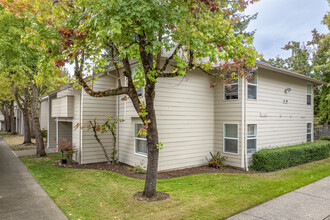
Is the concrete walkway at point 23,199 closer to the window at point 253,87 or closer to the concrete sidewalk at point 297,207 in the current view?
the concrete sidewalk at point 297,207

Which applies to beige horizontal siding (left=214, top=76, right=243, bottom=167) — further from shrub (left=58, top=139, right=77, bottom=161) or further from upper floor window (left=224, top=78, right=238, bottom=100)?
shrub (left=58, top=139, right=77, bottom=161)

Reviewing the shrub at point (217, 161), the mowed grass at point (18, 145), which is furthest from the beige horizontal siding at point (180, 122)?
the mowed grass at point (18, 145)

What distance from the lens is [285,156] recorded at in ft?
34.0

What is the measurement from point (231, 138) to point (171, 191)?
15.0 feet

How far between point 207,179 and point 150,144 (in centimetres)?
323

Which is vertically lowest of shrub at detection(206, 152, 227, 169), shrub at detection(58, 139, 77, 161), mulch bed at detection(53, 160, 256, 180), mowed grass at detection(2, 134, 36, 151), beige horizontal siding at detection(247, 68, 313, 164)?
mowed grass at detection(2, 134, 36, 151)

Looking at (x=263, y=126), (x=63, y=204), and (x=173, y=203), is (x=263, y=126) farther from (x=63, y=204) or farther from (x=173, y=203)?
(x=63, y=204)

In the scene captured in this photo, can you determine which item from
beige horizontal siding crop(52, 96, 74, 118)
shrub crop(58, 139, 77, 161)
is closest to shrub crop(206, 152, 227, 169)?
shrub crop(58, 139, 77, 161)

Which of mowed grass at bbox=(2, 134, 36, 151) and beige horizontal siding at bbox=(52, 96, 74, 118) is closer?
beige horizontal siding at bbox=(52, 96, 74, 118)

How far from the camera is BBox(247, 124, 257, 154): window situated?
33.1 feet

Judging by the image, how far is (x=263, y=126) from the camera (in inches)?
423

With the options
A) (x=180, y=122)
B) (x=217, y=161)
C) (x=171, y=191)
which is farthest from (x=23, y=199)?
(x=217, y=161)

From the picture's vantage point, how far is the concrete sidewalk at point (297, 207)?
16.4 ft

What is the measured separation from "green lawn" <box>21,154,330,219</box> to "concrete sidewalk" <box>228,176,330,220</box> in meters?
0.23
